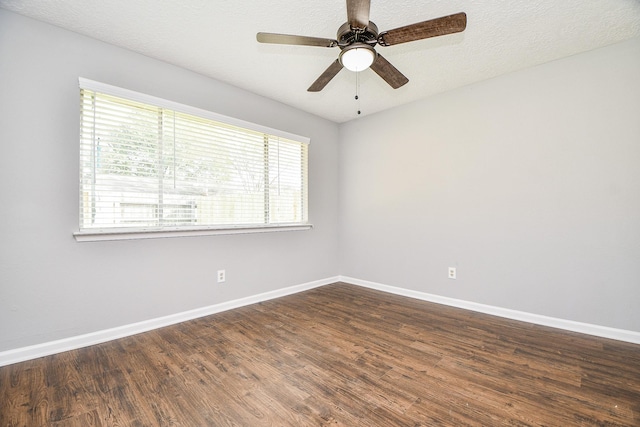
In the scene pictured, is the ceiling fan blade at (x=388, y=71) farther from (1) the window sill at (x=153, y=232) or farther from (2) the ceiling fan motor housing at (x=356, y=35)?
(1) the window sill at (x=153, y=232)

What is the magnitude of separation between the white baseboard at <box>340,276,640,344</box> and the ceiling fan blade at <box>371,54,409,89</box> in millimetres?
2523

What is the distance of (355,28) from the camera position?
5.34 feet

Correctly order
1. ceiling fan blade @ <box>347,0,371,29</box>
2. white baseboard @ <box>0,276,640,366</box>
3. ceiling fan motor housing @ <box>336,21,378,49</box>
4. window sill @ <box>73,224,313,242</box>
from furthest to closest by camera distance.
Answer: window sill @ <box>73,224,313,242</box> → white baseboard @ <box>0,276,640,366</box> → ceiling fan motor housing @ <box>336,21,378,49</box> → ceiling fan blade @ <box>347,0,371,29</box>

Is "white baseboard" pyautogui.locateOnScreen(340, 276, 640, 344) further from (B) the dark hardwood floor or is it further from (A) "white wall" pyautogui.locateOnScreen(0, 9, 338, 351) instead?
(A) "white wall" pyautogui.locateOnScreen(0, 9, 338, 351)

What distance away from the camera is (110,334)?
2.37 metres

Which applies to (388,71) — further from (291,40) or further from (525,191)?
(525,191)

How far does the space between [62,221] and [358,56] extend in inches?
102

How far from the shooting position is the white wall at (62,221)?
6.61ft

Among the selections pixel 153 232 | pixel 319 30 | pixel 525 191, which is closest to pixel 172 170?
pixel 153 232

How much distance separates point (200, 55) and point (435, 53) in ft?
7.19

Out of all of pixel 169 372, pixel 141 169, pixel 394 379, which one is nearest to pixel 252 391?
pixel 169 372

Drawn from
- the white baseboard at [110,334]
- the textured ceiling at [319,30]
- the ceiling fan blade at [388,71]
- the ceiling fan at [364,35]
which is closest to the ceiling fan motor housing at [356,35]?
the ceiling fan at [364,35]

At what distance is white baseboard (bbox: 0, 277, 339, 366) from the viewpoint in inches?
79.7

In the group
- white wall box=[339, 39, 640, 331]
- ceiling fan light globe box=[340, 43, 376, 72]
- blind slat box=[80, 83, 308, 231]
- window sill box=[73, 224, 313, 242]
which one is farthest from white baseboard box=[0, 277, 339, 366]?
ceiling fan light globe box=[340, 43, 376, 72]
